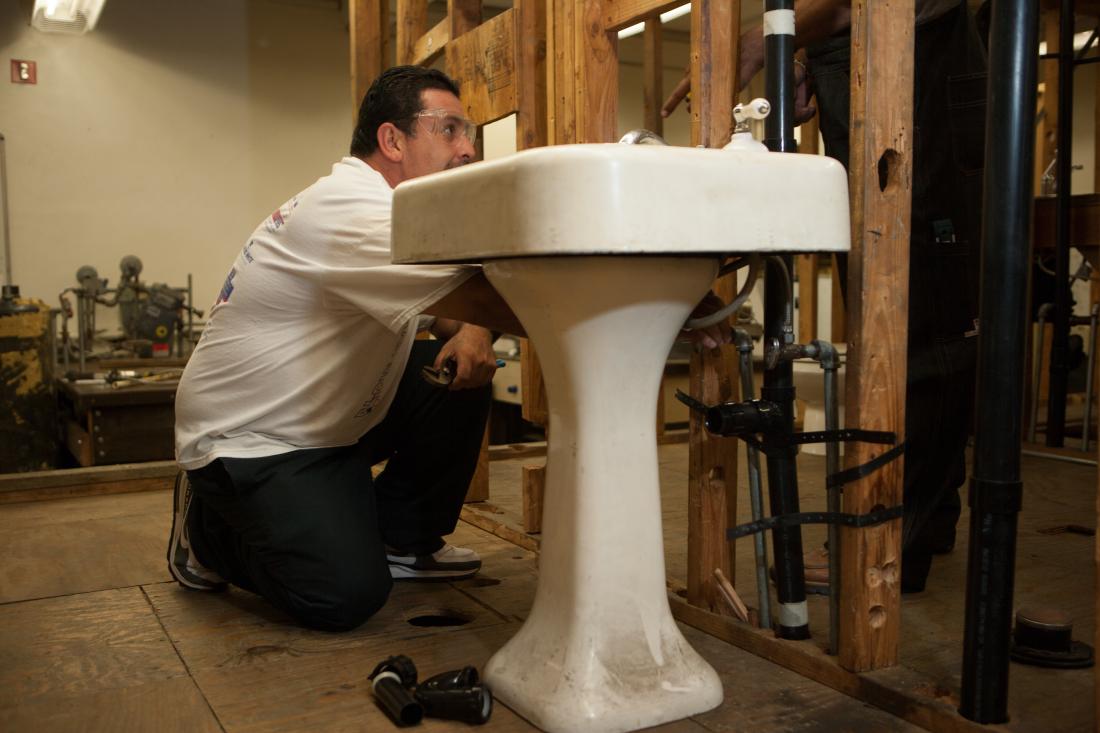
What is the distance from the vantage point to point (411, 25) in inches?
111

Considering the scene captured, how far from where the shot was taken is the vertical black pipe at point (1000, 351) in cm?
118

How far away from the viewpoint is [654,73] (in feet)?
13.8

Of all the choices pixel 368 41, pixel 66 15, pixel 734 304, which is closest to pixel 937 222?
pixel 734 304

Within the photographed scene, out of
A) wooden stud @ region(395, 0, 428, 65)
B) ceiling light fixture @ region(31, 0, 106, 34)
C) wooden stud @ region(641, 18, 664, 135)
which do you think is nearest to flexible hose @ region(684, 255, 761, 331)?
wooden stud @ region(395, 0, 428, 65)

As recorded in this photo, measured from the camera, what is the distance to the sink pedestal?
127 cm

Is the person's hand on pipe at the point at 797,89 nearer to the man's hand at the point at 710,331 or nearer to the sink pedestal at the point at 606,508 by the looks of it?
the man's hand at the point at 710,331

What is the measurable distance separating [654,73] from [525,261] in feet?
10.5

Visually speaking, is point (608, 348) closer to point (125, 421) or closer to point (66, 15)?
point (125, 421)

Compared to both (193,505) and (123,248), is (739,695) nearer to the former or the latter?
(193,505)

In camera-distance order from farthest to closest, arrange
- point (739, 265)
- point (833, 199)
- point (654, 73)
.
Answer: point (654, 73), point (739, 265), point (833, 199)

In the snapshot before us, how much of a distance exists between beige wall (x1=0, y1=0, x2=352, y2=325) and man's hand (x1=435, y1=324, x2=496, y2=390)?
4.91 meters

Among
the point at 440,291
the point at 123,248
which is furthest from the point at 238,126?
the point at 440,291

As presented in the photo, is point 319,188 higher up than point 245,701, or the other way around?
point 319,188

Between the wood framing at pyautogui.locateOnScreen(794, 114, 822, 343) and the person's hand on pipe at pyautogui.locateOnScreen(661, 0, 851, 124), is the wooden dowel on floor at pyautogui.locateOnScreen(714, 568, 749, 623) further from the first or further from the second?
the wood framing at pyautogui.locateOnScreen(794, 114, 822, 343)
